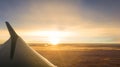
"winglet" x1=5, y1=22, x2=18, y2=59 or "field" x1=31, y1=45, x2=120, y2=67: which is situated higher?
"winglet" x1=5, y1=22, x2=18, y2=59

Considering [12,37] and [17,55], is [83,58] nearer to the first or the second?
[12,37]

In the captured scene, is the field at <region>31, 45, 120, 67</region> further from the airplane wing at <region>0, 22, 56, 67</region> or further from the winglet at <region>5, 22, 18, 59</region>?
the winglet at <region>5, 22, 18, 59</region>

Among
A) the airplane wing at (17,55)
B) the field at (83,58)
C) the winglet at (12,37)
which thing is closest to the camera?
the airplane wing at (17,55)

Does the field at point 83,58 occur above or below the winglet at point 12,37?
below

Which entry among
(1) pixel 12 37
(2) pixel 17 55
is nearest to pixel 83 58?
(1) pixel 12 37

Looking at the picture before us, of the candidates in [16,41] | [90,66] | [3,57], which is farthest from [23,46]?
[90,66]

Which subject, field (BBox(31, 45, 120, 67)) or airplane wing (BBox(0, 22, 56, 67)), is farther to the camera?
field (BBox(31, 45, 120, 67))

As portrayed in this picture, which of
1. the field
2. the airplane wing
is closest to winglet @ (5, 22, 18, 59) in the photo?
the airplane wing

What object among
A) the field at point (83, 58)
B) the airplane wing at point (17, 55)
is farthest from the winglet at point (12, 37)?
the field at point (83, 58)

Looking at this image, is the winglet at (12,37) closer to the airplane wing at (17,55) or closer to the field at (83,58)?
the airplane wing at (17,55)
